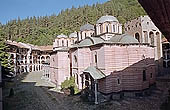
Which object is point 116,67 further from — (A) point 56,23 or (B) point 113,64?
(A) point 56,23

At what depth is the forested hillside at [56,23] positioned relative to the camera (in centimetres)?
6906

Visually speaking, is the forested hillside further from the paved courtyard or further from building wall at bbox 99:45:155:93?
the paved courtyard

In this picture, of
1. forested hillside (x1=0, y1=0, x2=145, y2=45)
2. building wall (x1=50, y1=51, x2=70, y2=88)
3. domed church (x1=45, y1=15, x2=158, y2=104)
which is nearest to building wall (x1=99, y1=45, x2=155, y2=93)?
domed church (x1=45, y1=15, x2=158, y2=104)

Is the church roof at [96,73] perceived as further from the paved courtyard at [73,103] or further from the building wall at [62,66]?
the building wall at [62,66]

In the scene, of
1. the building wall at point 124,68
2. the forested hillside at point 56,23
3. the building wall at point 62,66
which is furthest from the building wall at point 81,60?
the forested hillside at point 56,23

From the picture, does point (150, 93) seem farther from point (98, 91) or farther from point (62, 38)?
point (62, 38)

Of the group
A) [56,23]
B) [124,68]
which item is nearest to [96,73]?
[124,68]

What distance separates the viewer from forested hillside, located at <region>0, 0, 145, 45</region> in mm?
69062

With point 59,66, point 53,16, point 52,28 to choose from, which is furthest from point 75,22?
point 59,66

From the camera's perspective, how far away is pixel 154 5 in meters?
2.47

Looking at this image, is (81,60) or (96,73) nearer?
(96,73)

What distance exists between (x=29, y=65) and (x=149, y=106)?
132ft

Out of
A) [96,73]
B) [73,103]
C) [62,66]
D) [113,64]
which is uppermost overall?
[113,64]

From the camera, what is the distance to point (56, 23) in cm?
8056
